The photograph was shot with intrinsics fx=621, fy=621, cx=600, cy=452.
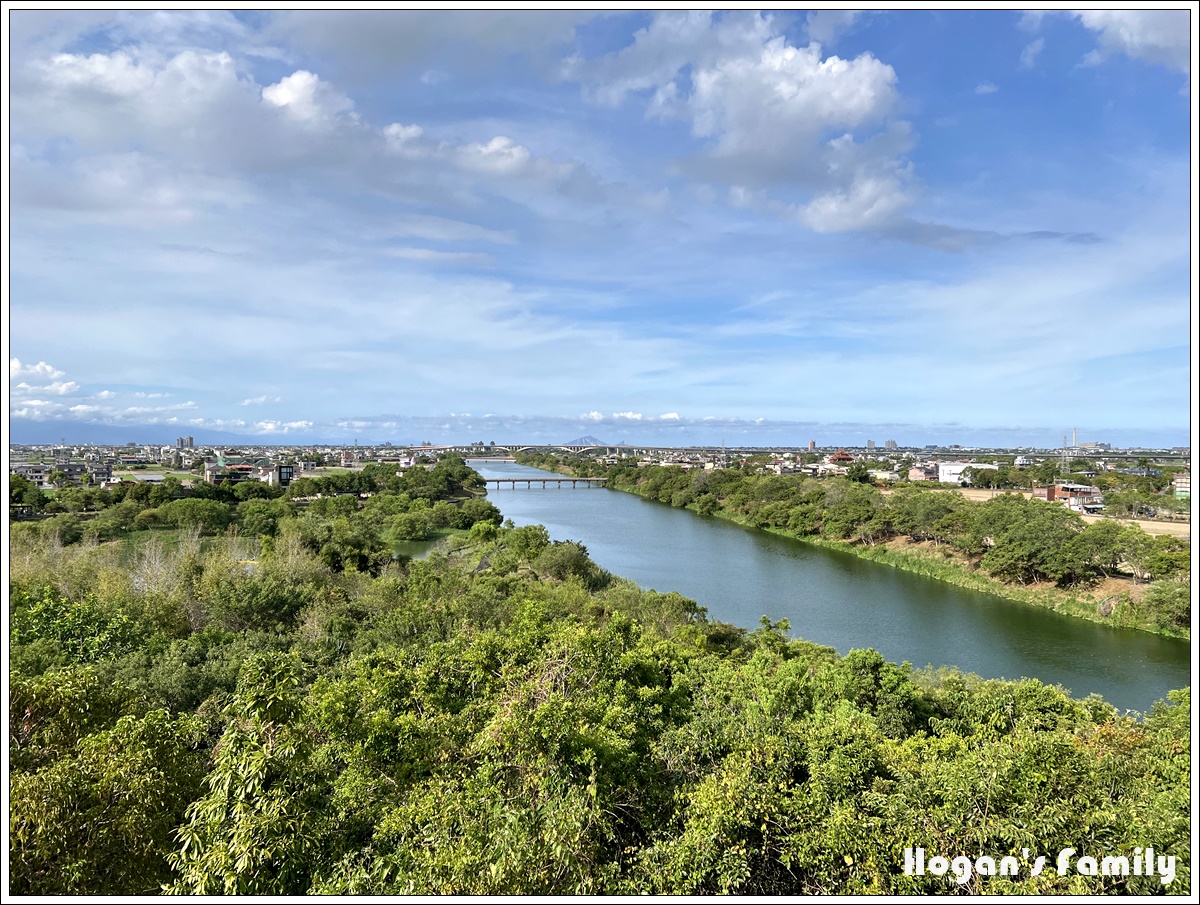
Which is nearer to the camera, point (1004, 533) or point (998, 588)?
point (998, 588)

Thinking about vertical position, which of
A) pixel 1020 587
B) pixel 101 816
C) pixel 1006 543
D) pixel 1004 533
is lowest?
pixel 1020 587

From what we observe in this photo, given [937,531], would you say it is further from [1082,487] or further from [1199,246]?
[1199,246]

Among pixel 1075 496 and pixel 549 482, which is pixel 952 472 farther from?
pixel 549 482

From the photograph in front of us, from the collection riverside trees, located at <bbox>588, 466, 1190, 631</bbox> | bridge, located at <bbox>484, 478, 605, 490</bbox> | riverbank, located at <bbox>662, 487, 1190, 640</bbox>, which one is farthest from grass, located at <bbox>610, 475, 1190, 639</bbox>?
bridge, located at <bbox>484, 478, 605, 490</bbox>

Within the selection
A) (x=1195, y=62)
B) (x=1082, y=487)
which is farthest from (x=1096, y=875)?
(x=1082, y=487)

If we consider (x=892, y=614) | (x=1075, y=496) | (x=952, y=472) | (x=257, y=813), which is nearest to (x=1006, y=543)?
(x=892, y=614)

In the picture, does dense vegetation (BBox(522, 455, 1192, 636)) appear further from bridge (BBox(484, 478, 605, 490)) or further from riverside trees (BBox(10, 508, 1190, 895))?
bridge (BBox(484, 478, 605, 490))

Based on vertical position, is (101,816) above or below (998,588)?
above
